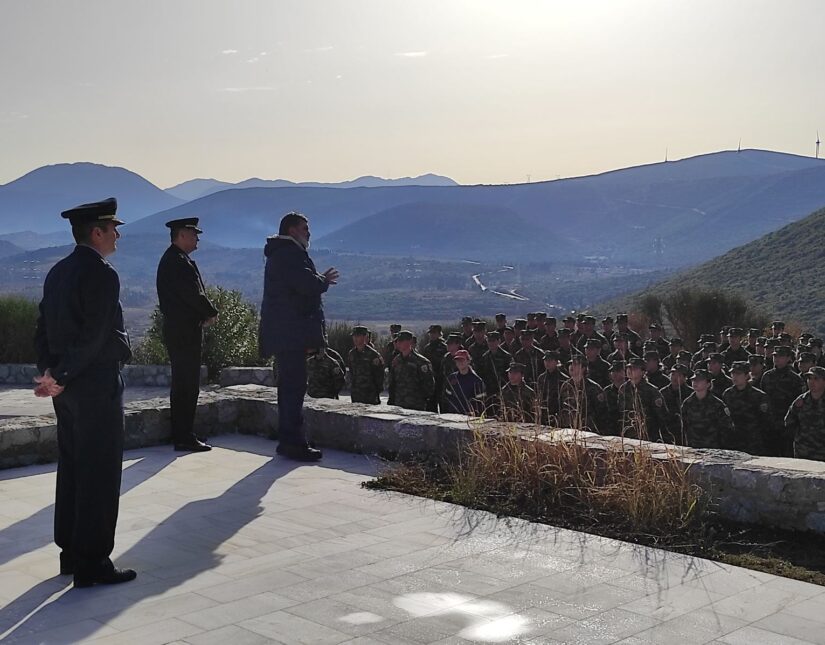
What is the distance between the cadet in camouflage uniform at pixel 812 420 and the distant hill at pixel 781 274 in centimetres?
2188

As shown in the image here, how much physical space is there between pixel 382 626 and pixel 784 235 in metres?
44.3

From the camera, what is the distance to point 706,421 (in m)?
8.38

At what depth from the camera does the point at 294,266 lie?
678 cm

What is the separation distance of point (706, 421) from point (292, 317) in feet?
12.5

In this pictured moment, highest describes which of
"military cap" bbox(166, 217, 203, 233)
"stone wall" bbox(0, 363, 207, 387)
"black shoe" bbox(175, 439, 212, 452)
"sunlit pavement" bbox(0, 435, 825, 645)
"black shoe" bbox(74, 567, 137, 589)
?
"military cap" bbox(166, 217, 203, 233)

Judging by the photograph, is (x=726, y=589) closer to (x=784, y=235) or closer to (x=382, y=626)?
(x=382, y=626)

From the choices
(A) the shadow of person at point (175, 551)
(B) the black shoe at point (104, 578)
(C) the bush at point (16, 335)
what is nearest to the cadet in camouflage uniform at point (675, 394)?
(A) the shadow of person at point (175, 551)

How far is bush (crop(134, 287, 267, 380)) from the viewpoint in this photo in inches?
639

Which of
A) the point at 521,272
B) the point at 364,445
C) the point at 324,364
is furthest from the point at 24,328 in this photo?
the point at 521,272

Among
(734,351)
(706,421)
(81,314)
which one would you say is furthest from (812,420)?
(81,314)

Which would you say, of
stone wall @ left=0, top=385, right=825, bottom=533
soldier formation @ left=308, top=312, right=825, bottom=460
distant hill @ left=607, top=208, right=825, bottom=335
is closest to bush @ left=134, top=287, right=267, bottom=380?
soldier formation @ left=308, top=312, right=825, bottom=460

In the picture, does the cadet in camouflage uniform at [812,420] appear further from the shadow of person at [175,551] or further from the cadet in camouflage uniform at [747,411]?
the shadow of person at [175,551]

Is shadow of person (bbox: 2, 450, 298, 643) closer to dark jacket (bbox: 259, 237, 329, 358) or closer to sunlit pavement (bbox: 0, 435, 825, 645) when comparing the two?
sunlit pavement (bbox: 0, 435, 825, 645)

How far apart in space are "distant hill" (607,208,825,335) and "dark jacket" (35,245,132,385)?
27164 millimetres
